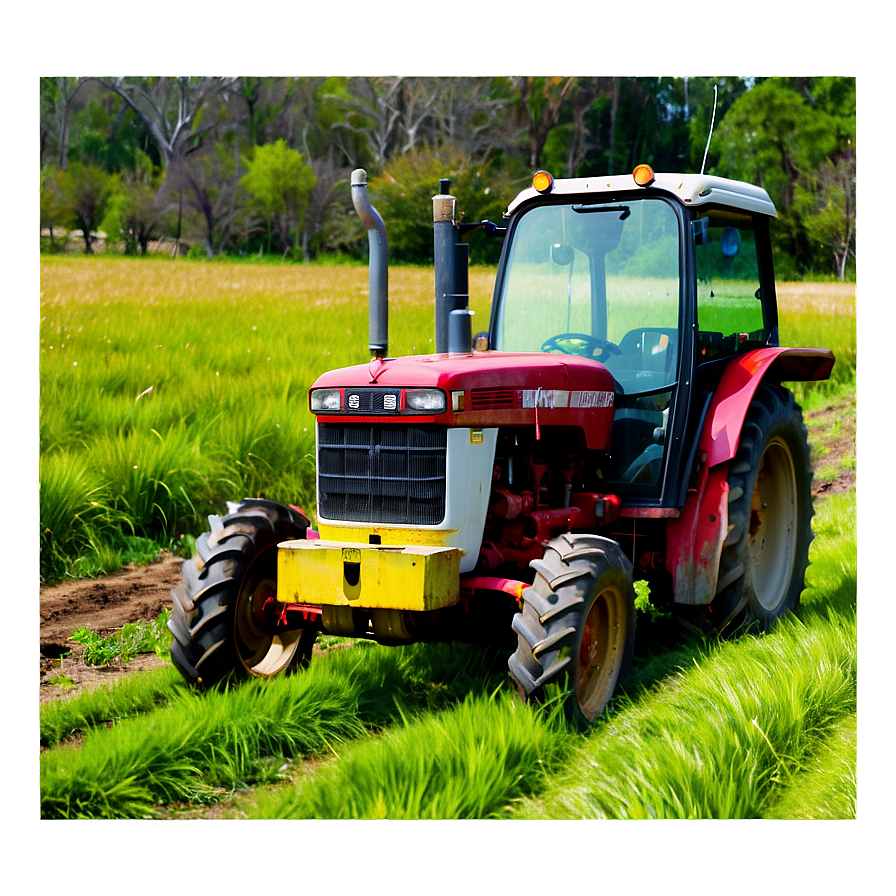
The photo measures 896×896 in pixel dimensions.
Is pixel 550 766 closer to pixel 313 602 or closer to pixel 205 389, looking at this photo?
pixel 313 602

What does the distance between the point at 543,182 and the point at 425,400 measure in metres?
1.70

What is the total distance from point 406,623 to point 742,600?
1948 mm

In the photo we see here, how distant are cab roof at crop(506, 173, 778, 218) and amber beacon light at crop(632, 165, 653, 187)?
0.28 ft

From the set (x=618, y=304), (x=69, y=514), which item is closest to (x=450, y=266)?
(x=618, y=304)

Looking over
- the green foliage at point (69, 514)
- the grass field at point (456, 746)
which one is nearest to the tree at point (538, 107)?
the green foliage at point (69, 514)

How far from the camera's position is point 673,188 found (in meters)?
5.43

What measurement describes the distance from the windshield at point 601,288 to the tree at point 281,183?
839 centimetres

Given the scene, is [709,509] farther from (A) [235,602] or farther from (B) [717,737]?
(A) [235,602]

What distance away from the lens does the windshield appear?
550 cm

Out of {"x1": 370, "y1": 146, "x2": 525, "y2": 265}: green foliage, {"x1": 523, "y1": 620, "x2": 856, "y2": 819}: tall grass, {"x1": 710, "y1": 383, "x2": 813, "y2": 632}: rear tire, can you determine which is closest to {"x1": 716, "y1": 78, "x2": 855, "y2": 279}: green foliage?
{"x1": 370, "y1": 146, "x2": 525, "y2": 265}: green foliage

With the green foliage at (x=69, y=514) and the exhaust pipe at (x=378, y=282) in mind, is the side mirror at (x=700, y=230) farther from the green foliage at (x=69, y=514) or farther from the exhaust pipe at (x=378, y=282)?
the green foliage at (x=69, y=514)

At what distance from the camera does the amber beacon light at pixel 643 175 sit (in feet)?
17.5

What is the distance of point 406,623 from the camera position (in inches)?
183

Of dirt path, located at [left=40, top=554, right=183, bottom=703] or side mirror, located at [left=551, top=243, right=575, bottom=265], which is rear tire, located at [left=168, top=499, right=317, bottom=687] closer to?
dirt path, located at [left=40, top=554, right=183, bottom=703]
